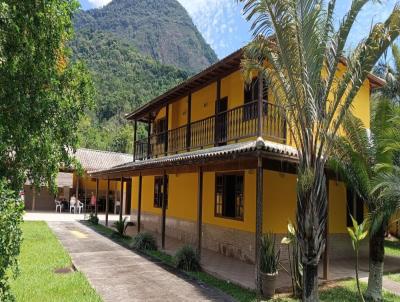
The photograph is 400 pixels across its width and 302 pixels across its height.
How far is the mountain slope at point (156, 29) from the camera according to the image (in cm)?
11431

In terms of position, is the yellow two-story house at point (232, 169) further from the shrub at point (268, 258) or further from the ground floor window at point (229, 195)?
the shrub at point (268, 258)

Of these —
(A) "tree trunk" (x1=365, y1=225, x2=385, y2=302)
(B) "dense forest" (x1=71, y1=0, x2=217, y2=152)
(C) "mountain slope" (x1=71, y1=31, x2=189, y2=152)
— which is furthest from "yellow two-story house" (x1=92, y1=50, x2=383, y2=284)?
(C) "mountain slope" (x1=71, y1=31, x2=189, y2=152)

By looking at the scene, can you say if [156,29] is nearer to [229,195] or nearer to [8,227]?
[229,195]

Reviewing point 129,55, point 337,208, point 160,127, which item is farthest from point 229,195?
point 129,55

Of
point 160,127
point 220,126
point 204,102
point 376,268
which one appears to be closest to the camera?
point 376,268

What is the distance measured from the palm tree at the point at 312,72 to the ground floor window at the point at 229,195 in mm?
4869

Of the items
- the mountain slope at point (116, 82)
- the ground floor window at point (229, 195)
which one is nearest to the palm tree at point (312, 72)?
the ground floor window at point (229, 195)

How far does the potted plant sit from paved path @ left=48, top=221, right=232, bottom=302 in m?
0.82

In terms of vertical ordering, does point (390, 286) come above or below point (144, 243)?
below

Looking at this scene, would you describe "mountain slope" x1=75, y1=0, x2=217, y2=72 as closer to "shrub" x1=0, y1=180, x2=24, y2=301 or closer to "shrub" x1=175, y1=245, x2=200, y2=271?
"shrub" x1=175, y1=245, x2=200, y2=271

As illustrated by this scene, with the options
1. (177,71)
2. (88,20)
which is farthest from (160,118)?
(88,20)

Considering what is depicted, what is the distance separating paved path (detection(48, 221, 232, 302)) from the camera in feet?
25.5

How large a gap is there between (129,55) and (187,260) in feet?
265

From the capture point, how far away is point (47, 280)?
8703mm
